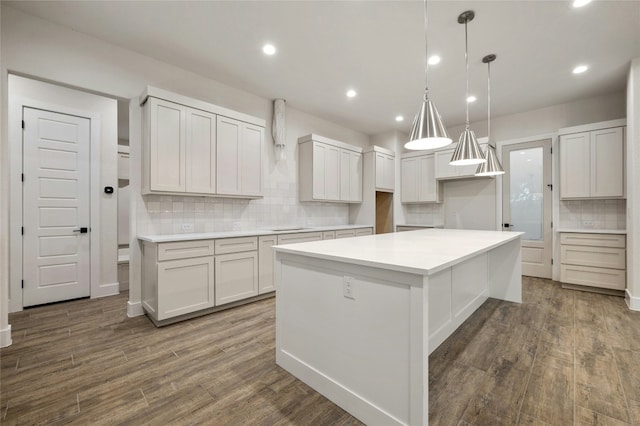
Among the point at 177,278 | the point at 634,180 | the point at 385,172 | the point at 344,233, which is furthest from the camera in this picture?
the point at 385,172

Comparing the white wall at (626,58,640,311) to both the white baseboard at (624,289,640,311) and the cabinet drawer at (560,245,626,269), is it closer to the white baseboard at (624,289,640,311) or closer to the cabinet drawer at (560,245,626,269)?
the white baseboard at (624,289,640,311)

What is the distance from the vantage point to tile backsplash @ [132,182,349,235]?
3165 millimetres

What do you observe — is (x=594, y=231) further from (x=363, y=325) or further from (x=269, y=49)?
(x=269, y=49)

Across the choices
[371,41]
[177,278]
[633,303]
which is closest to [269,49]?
[371,41]

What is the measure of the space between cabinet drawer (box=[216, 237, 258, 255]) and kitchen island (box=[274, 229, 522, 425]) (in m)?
1.38

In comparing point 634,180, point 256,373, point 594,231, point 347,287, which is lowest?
point 256,373

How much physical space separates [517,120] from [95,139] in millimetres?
6895

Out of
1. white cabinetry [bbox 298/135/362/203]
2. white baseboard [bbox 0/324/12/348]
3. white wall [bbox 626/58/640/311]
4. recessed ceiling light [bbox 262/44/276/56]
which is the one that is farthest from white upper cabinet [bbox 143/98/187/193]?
white wall [bbox 626/58/640/311]

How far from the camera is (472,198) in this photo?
5324mm

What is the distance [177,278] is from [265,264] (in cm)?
108

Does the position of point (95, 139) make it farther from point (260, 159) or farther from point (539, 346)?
point (539, 346)

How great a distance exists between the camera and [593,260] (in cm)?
386

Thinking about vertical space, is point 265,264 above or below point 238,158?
below

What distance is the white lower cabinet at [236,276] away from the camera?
3137mm
